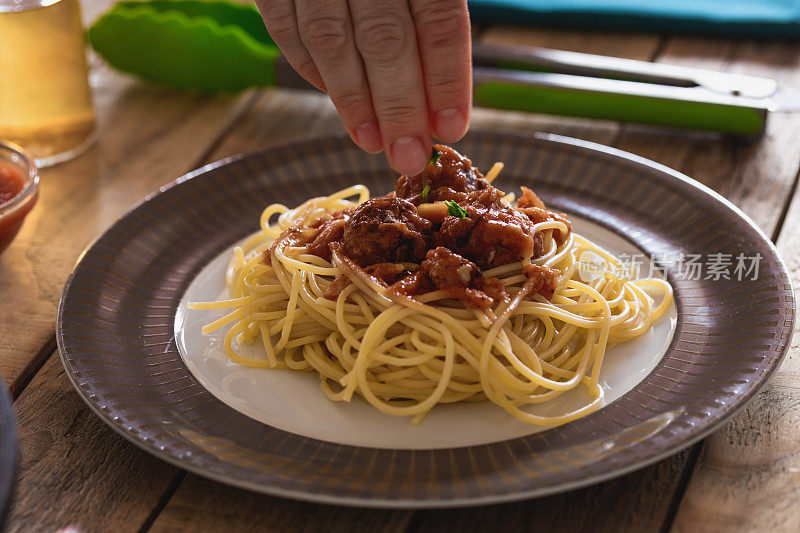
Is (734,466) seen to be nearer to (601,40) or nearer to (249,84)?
(249,84)

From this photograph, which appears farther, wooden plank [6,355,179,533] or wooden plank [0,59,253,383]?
wooden plank [0,59,253,383]

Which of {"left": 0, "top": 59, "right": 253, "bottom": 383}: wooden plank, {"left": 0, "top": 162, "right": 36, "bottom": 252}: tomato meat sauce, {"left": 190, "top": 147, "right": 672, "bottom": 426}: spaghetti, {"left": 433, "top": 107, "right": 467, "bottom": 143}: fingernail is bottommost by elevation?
{"left": 0, "top": 59, "right": 253, "bottom": 383}: wooden plank

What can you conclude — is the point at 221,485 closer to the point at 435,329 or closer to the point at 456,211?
the point at 435,329

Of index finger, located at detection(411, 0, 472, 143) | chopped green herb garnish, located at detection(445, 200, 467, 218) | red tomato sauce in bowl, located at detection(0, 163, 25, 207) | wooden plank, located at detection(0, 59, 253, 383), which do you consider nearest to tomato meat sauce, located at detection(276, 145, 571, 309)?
chopped green herb garnish, located at detection(445, 200, 467, 218)

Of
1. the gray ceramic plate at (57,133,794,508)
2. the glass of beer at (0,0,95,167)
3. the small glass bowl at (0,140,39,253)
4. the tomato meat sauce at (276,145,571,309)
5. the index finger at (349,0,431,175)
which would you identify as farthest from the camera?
the glass of beer at (0,0,95,167)

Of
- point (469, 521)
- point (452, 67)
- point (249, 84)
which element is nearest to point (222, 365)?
point (469, 521)

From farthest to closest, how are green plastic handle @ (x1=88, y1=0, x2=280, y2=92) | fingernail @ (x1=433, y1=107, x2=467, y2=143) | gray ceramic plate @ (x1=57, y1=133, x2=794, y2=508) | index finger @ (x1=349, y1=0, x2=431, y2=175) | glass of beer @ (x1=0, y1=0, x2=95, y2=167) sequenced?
green plastic handle @ (x1=88, y1=0, x2=280, y2=92) → glass of beer @ (x1=0, y1=0, x2=95, y2=167) → fingernail @ (x1=433, y1=107, x2=467, y2=143) → index finger @ (x1=349, y1=0, x2=431, y2=175) → gray ceramic plate @ (x1=57, y1=133, x2=794, y2=508)

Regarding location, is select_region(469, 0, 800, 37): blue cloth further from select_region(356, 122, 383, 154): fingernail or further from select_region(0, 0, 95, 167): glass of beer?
select_region(356, 122, 383, 154): fingernail
